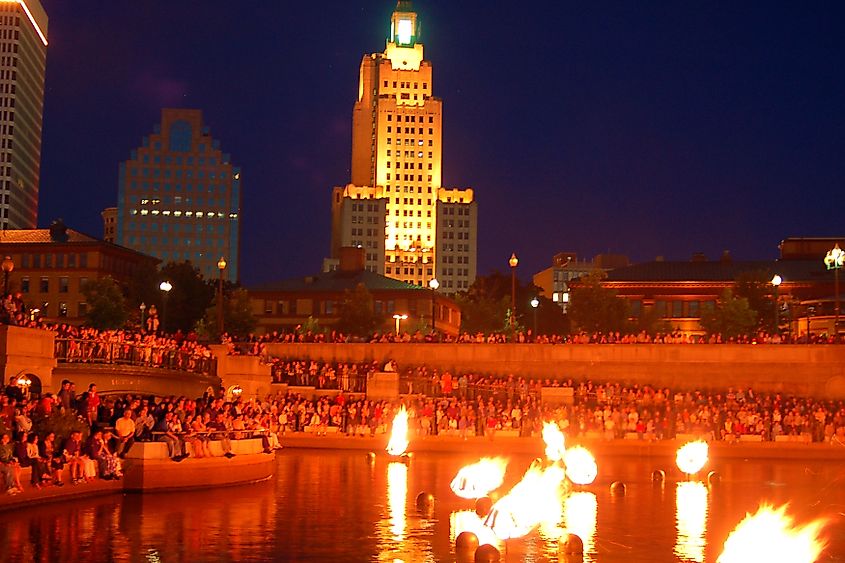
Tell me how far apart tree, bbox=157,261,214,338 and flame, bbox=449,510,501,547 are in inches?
3221

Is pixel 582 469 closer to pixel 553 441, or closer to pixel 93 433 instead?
pixel 553 441

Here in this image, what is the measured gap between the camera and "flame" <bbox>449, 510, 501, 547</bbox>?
22.3 m

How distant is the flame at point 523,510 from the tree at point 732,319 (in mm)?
58541

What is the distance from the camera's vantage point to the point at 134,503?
88.2ft

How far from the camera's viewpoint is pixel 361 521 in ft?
82.6

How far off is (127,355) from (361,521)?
22003mm

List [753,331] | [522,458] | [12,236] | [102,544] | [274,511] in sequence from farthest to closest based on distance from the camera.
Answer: [12,236]
[753,331]
[522,458]
[274,511]
[102,544]

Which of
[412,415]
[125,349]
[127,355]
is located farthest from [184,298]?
[125,349]

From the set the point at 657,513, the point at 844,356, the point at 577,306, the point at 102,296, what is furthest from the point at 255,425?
the point at 577,306

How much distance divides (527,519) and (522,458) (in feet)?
Answer: 69.3

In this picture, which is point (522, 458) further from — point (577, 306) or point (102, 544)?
point (577, 306)

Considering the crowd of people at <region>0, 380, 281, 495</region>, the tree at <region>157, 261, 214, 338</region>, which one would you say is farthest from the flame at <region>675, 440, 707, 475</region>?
the tree at <region>157, 261, 214, 338</region>

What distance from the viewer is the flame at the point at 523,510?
22953 mm

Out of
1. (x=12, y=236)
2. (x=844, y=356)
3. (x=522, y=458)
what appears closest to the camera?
(x=522, y=458)
